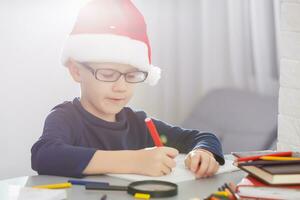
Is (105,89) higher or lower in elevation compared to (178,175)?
higher

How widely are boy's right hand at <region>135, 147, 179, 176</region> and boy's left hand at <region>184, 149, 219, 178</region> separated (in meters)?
0.05

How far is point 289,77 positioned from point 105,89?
37.0 inches

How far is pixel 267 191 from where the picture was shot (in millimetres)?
882

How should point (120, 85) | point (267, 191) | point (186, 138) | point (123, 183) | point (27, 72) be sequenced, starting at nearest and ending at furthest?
point (267, 191)
point (123, 183)
point (120, 85)
point (186, 138)
point (27, 72)

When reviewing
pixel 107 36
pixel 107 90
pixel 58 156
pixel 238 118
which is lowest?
pixel 238 118

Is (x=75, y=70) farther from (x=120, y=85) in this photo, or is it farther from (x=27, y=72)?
(x=27, y=72)

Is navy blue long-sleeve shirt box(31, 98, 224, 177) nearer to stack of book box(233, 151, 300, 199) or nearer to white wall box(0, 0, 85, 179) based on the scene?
stack of book box(233, 151, 300, 199)

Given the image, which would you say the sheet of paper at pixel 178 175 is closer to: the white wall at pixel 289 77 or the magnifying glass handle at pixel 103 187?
the magnifying glass handle at pixel 103 187

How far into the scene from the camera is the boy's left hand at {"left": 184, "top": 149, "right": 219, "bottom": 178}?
1099mm

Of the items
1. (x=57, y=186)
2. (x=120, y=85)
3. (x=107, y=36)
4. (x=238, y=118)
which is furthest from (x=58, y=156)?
(x=238, y=118)

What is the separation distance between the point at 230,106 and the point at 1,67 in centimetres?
88

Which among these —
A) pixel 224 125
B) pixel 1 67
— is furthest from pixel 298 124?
pixel 1 67

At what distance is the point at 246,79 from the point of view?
232 centimetres

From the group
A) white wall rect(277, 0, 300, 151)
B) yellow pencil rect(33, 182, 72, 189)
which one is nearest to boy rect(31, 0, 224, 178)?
yellow pencil rect(33, 182, 72, 189)
